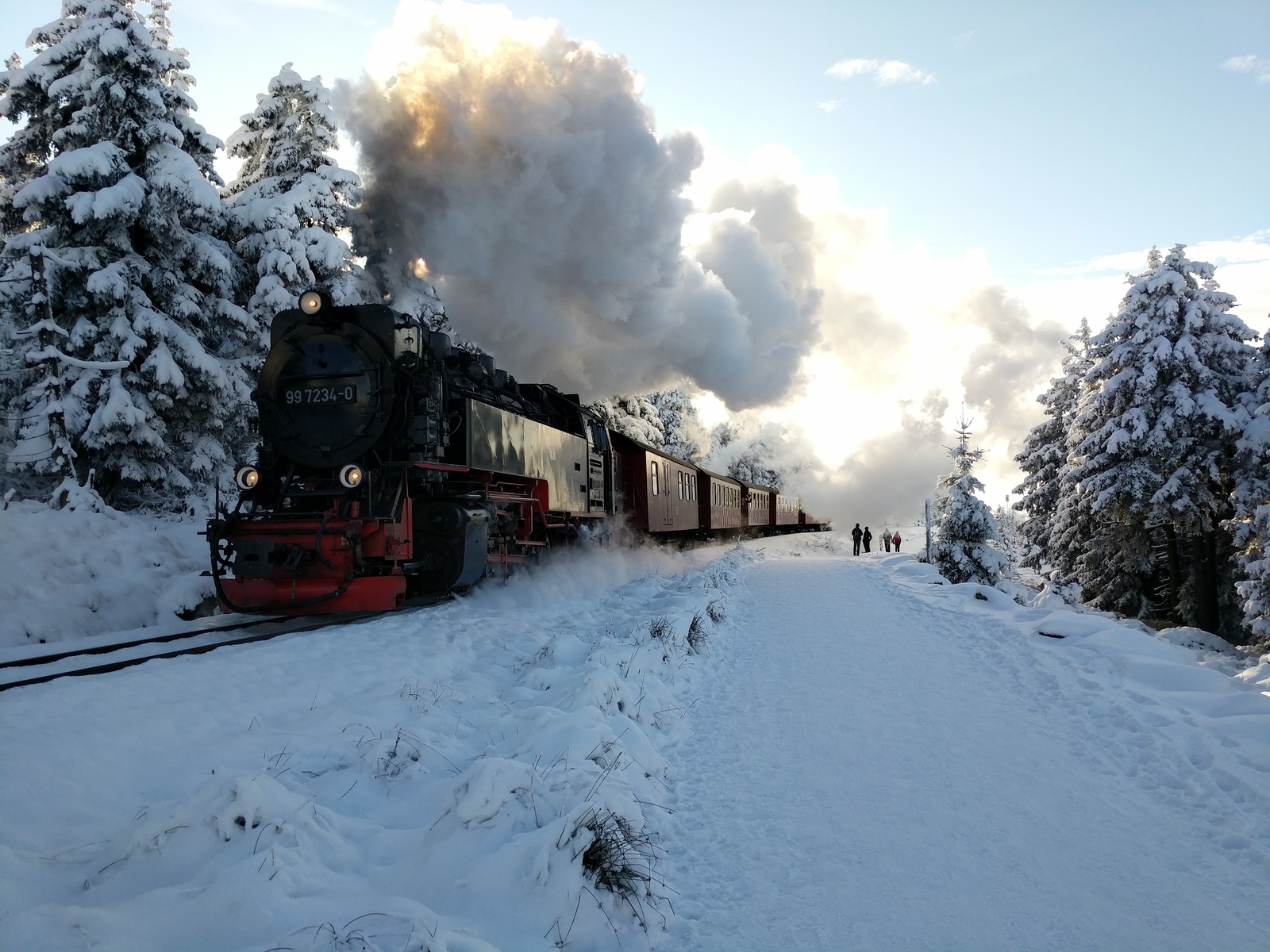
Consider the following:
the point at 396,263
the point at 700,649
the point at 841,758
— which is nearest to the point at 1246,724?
the point at 841,758

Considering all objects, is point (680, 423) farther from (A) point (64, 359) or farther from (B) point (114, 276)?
(A) point (64, 359)

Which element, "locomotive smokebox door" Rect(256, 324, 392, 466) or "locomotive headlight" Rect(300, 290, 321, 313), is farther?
"locomotive headlight" Rect(300, 290, 321, 313)

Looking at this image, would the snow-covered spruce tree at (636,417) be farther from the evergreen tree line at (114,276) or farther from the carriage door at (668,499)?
the evergreen tree line at (114,276)

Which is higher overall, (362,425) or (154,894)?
(362,425)

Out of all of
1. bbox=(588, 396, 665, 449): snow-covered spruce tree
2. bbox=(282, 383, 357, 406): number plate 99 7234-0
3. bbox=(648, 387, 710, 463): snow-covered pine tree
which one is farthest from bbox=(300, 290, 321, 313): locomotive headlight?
bbox=(648, 387, 710, 463): snow-covered pine tree

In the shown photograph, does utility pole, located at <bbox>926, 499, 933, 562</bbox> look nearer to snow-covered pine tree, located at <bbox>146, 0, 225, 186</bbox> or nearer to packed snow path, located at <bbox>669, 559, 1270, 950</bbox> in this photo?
packed snow path, located at <bbox>669, 559, 1270, 950</bbox>

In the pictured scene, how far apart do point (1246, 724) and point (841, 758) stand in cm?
281

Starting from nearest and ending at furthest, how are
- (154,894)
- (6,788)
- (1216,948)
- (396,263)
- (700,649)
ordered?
1. (154,894)
2. (1216,948)
3. (6,788)
4. (700,649)
5. (396,263)

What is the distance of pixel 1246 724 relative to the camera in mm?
4762

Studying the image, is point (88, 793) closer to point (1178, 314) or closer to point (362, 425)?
point (362, 425)

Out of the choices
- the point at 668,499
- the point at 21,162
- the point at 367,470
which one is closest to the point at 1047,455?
the point at 668,499

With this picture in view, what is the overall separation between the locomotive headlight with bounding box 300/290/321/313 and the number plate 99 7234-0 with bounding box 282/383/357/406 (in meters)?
0.94

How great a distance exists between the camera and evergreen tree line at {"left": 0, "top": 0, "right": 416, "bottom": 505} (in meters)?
11.7

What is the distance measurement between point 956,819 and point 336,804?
3.16 metres
